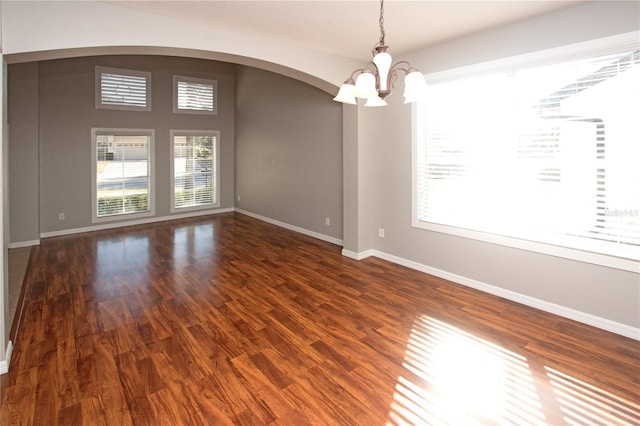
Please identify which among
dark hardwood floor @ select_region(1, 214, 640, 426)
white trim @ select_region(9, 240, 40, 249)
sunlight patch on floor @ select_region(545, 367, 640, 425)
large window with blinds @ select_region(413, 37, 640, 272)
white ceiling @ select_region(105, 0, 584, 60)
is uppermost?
white ceiling @ select_region(105, 0, 584, 60)

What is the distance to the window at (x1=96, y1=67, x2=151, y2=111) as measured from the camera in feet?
21.4

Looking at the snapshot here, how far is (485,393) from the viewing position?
2.17m

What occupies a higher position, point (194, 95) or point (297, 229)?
Answer: point (194, 95)

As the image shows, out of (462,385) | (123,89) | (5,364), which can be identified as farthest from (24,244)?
(462,385)

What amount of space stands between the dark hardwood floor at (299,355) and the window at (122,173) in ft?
9.21

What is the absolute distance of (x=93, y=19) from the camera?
295 centimetres

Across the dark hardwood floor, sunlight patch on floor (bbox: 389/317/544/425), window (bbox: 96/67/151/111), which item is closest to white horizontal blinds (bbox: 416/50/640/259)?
the dark hardwood floor

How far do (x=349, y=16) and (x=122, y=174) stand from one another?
18.9 ft

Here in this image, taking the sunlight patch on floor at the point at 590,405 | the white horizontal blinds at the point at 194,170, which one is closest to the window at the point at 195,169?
the white horizontal blinds at the point at 194,170

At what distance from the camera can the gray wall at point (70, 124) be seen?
5.42 m

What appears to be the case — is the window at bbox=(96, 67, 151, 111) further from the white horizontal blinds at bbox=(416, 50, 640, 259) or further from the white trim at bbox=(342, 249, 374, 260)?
the white horizontal blinds at bbox=(416, 50, 640, 259)

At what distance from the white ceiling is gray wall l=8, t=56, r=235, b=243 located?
382 centimetres

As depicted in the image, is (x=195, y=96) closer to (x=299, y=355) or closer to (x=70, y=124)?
(x=70, y=124)

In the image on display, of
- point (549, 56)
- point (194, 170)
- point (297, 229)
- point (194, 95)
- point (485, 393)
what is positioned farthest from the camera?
point (194, 170)
